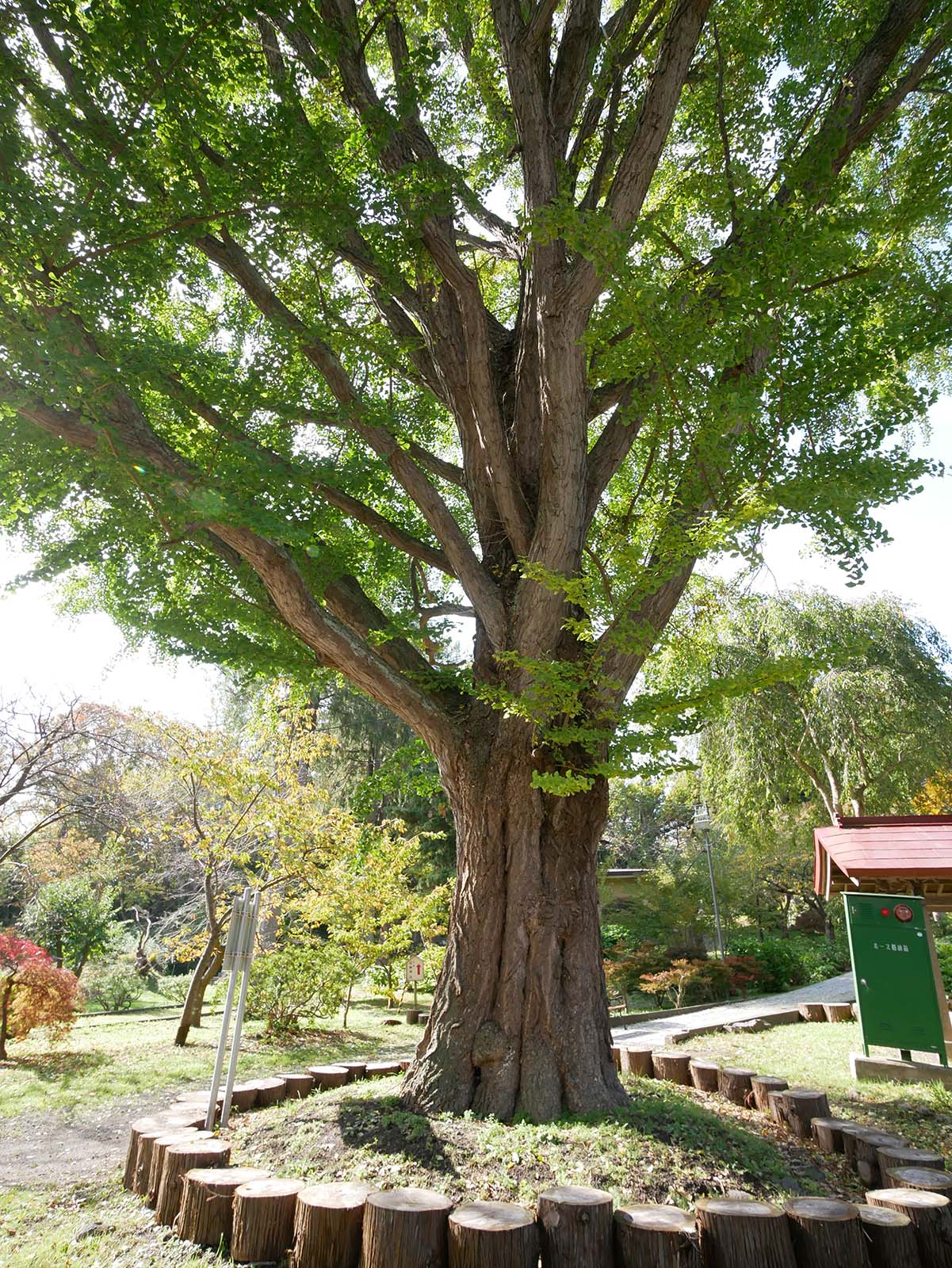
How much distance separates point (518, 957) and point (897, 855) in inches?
179

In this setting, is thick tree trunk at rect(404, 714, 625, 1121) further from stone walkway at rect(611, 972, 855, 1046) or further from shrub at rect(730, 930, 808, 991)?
shrub at rect(730, 930, 808, 991)

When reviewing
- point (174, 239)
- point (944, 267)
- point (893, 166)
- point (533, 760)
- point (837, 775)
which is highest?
point (893, 166)

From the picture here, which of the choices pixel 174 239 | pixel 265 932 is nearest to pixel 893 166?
pixel 174 239

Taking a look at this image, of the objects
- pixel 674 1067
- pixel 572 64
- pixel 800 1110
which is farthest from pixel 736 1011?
pixel 572 64

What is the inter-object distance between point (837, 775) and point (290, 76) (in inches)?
546

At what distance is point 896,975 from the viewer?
7.05 meters

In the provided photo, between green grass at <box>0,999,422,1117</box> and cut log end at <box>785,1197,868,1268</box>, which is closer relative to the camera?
cut log end at <box>785,1197,868,1268</box>

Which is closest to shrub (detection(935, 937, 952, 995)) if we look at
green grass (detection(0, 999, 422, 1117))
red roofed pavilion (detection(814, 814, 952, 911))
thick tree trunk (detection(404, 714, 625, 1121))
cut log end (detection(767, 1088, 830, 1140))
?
red roofed pavilion (detection(814, 814, 952, 911))

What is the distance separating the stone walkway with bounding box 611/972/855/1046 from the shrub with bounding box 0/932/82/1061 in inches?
275

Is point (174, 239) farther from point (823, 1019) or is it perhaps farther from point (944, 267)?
point (823, 1019)

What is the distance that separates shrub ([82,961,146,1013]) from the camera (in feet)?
53.6

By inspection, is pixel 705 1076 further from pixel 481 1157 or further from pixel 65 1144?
pixel 65 1144

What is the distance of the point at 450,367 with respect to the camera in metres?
6.04

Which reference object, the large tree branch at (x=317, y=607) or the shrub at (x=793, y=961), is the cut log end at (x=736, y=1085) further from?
the shrub at (x=793, y=961)
